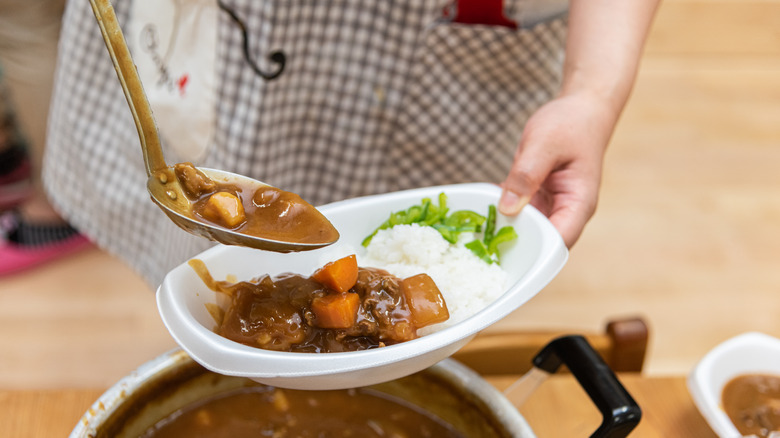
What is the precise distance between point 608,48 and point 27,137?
209cm

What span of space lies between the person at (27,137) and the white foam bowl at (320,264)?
1.55m

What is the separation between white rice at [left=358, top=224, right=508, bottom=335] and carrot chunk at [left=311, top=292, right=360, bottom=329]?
113 millimetres

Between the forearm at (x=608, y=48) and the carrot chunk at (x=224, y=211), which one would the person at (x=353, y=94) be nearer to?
the forearm at (x=608, y=48)

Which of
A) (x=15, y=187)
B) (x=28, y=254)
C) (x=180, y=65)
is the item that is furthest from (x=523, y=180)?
(x=15, y=187)

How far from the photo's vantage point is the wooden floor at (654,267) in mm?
2248

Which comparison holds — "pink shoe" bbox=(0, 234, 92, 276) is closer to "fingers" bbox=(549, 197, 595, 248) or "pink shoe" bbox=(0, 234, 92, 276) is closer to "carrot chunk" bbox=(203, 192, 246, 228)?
"carrot chunk" bbox=(203, 192, 246, 228)

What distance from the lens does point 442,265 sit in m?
0.94

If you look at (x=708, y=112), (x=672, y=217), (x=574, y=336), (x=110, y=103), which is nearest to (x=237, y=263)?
(x=574, y=336)

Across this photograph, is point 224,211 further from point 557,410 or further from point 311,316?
point 557,410

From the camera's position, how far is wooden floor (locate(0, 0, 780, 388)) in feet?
7.38

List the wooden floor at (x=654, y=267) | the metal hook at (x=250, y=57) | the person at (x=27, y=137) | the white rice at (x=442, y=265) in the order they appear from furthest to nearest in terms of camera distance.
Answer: the wooden floor at (x=654, y=267), the person at (x=27, y=137), the metal hook at (x=250, y=57), the white rice at (x=442, y=265)

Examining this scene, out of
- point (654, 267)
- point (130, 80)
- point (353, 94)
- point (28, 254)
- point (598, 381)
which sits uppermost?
point (130, 80)

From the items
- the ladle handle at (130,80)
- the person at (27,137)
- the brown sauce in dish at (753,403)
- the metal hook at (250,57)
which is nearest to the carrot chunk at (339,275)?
the ladle handle at (130,80)

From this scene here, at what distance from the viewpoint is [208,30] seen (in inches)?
51.3
